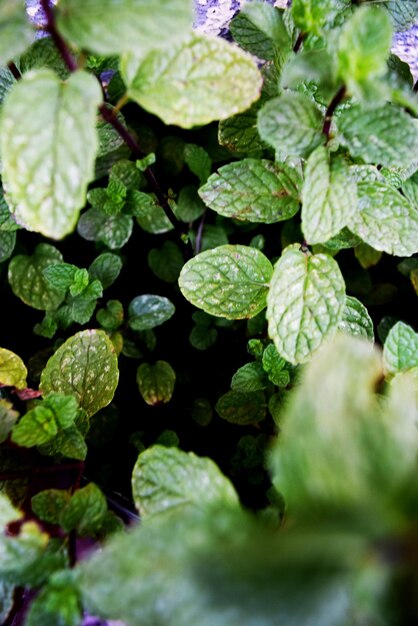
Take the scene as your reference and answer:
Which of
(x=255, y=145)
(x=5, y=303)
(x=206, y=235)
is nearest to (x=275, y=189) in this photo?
(x=255, y=145)

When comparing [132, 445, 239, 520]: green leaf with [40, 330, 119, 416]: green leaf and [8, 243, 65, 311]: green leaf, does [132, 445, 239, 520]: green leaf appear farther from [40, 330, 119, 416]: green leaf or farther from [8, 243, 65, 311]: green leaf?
[8, 243, 65, 311]: green leaf

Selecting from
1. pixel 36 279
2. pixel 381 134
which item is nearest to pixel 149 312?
pixel 36 279

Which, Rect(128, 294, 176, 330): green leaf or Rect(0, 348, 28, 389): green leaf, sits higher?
Rect(0, 348, 28, 389): green leaf

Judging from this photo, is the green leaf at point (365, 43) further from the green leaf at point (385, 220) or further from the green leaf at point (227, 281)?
the green leaf at point (227, 281)

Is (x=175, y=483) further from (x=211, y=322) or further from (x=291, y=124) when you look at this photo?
(x=211, y=322)

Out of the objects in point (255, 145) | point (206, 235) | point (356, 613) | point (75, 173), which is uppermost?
point (75, 173)

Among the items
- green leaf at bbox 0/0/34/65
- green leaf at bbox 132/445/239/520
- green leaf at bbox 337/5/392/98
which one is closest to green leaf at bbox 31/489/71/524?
green leaf at bbox 132/445/239/520

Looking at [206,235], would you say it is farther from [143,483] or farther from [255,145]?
[143,483]
